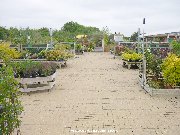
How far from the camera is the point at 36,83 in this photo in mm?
9867

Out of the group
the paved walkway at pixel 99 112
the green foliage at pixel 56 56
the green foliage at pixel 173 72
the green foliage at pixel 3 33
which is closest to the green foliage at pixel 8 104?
the paved walkway at pixel 99 112

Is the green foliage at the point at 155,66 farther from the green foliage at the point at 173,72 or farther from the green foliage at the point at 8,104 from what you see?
the green foliage at the point at 8,104

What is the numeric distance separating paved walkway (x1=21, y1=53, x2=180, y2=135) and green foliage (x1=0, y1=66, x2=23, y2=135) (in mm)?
915

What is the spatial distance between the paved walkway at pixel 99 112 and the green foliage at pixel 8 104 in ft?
3.00

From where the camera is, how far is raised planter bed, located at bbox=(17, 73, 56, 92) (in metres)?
9.30

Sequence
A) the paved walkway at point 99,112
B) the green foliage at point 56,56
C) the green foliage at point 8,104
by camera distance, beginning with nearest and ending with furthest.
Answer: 1. the green foliage at point 8,104
2. the paved walkway at point 99,112
3. the green foliage at point 56,56

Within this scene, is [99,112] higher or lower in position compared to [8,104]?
lower

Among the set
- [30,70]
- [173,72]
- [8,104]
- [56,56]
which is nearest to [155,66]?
Answer: [173,72]

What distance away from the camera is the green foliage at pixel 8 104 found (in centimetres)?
473

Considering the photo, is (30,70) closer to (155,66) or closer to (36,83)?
(36,83)

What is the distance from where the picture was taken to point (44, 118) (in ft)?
21.9

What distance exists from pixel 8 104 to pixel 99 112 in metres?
2.76

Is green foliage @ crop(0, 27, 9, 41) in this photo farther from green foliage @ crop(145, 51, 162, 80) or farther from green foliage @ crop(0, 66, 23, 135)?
green foliage @ crop(0, 66, 23, 135)

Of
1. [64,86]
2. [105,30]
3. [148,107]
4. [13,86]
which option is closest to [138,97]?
[148,107]
